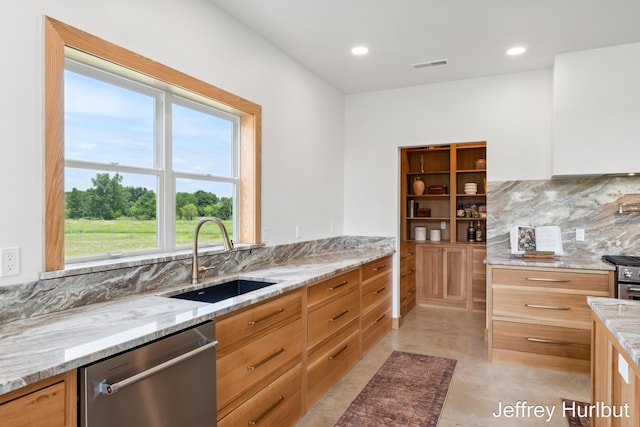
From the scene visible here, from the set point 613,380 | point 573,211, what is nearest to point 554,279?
point 573,211

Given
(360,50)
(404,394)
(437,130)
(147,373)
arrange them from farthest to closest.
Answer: (437,130), (360,50), (404,394), (147,373)

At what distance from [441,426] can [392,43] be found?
294 centimetres

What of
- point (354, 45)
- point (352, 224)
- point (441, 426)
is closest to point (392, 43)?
point (354, 45)

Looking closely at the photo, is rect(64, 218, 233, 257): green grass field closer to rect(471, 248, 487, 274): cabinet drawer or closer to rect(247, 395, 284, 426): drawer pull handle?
rect(247, 395, 284, 426): drawer pull handle

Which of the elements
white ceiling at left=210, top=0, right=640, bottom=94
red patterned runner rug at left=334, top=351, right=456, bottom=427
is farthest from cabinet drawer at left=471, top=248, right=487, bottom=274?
white ceiling at left=210, top=0, right=640, bottom=94

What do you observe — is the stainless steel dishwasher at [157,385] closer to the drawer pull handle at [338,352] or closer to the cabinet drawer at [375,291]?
the drawer pull handle at [338,352]

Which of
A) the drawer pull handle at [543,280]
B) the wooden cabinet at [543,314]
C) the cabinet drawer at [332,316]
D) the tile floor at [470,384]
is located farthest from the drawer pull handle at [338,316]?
the drawer pull handle at [543,280]

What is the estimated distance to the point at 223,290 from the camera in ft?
8.61

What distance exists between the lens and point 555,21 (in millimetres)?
3014

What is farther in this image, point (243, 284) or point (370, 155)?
point (370, 155)

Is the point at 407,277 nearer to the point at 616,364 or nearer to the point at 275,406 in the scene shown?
the point at 275,406

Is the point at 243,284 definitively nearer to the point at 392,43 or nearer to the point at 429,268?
the point at 392,43

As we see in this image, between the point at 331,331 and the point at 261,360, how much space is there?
961 millimetres

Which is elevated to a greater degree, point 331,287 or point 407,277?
point 331,287
